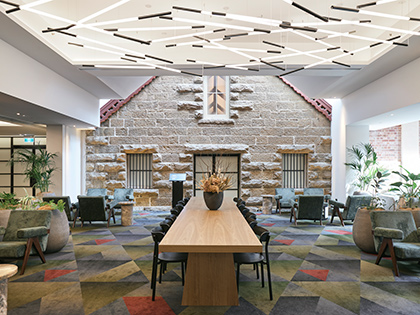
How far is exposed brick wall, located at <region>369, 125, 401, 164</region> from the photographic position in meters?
10.8

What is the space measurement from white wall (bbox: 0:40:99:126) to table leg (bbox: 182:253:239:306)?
4323 mm

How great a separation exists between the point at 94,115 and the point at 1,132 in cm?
372

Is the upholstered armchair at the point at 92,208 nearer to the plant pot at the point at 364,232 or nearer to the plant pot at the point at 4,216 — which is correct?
the plant pot at the point at 4,216

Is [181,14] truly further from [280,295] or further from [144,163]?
[144,163]

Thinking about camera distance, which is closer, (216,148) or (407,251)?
(407,251)

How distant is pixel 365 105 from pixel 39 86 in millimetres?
7582

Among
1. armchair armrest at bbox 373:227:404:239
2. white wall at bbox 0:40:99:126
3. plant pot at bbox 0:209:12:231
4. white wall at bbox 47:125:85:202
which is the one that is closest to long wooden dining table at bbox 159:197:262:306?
armchair armrest at bbox 373:227:404:239

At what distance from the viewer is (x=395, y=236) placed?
4.39 metres

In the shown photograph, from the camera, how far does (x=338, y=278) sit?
423 centimetres

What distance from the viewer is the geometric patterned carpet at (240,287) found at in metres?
3.32

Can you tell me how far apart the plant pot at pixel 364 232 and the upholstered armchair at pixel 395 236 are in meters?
0.49

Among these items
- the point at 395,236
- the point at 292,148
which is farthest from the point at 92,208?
the point at 292,148

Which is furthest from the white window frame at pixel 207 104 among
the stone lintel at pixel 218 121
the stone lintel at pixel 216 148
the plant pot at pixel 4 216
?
the plant pot at pixel 4 216

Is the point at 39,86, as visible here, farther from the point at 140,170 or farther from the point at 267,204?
the point at 267,204
